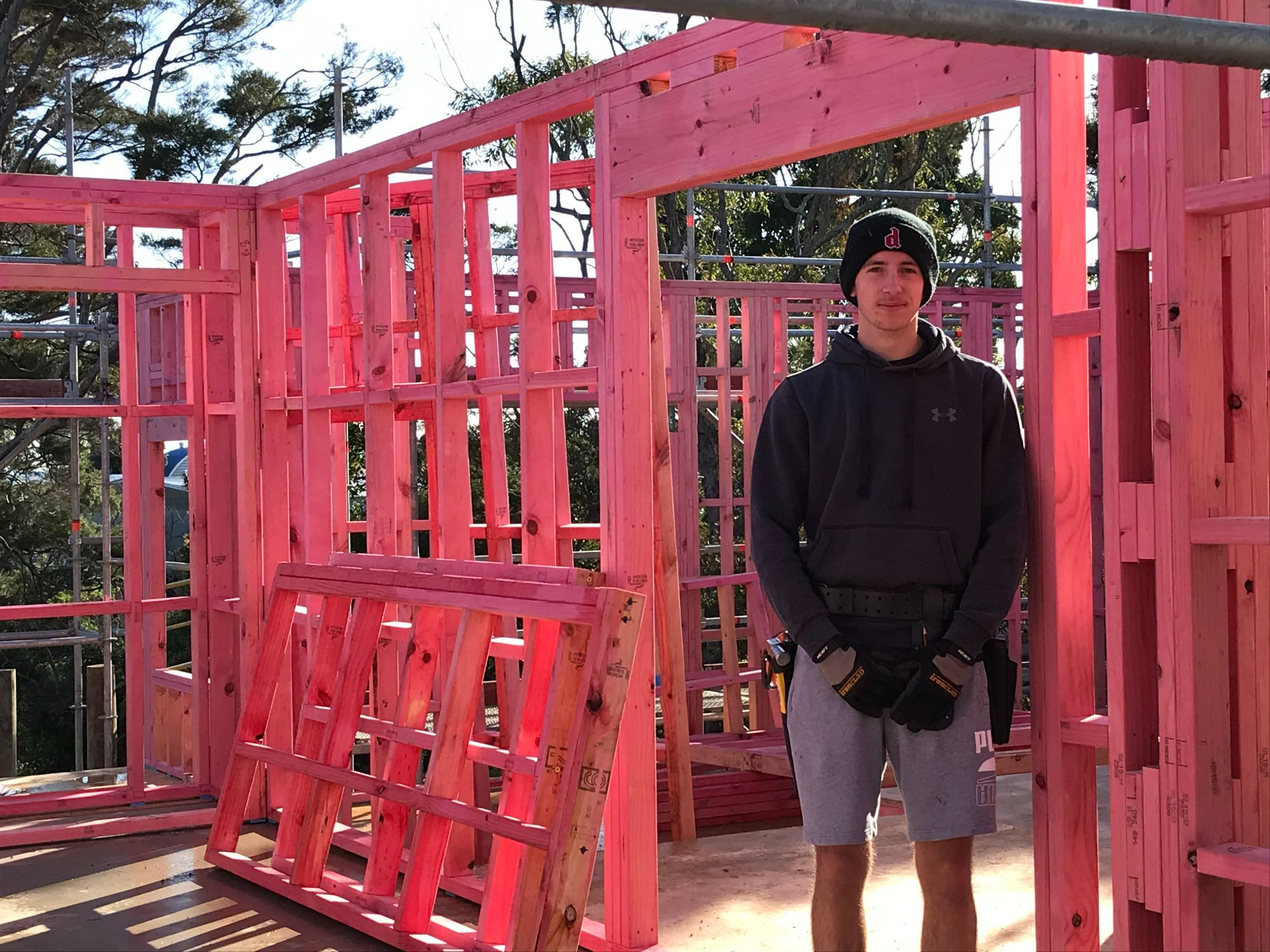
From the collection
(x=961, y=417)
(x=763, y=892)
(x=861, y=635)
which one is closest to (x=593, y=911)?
(x=763, y=892)

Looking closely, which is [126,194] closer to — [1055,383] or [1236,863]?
[1055,383]

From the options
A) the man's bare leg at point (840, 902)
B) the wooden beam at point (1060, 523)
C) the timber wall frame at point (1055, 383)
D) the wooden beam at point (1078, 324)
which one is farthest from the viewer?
the man's bare leg at point (840, 902)

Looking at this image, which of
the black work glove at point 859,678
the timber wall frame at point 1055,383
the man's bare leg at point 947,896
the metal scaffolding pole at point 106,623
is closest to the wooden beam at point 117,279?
the timber wall frame at point 1055,383

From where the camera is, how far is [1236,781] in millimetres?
3086

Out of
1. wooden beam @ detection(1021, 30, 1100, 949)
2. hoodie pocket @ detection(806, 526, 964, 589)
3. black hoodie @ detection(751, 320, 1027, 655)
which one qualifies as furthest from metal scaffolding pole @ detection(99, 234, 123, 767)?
wooden beam @ detection(1021, 30, 1100, 949)

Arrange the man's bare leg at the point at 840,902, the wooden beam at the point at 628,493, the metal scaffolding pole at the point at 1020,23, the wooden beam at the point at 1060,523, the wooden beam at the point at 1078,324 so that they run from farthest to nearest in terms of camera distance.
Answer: the wooden beam at the point at 628,493
the man's bare leg at the point at 840,902
the wooden beam at the point at 1060,523
the wooden beam at the point at 1078,324
the metal scaffolding pole at the point at 1020,23

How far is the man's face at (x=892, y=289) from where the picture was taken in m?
3.42

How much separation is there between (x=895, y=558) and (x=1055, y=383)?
520 mm

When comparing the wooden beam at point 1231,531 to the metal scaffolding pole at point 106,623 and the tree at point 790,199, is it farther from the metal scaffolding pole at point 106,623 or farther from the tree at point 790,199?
the tree at point 790,199

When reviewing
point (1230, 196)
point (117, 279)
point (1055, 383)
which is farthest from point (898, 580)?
point (117, 279)

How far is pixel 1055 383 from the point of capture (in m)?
3.32

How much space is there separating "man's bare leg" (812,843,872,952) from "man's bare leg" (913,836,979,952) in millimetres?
142

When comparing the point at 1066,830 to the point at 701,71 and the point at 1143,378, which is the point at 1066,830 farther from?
the point at 701,71

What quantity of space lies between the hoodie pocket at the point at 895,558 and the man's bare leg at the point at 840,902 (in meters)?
0.61
